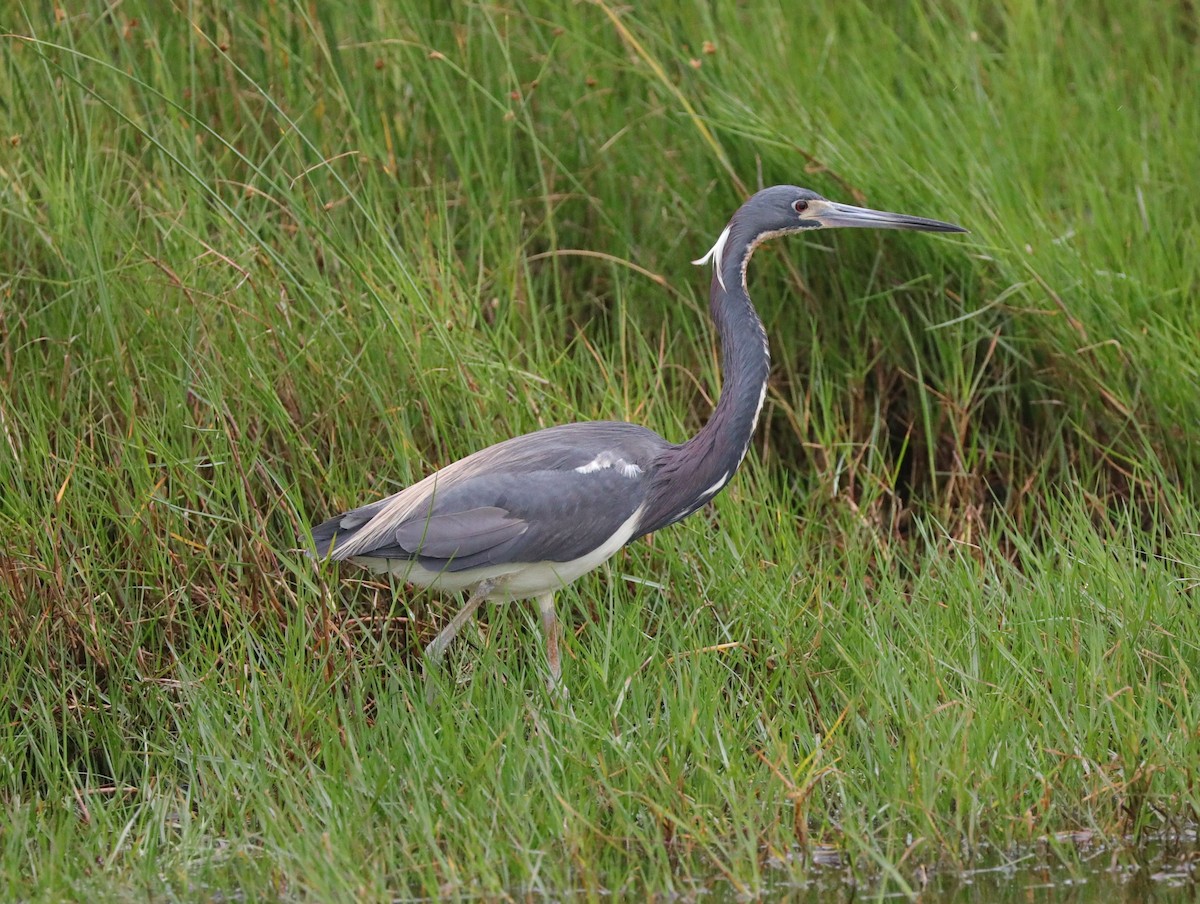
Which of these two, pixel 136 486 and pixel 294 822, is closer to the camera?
pixel 294 822

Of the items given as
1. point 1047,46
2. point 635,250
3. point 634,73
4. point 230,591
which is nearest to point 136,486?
point 230,591

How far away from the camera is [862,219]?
484cm

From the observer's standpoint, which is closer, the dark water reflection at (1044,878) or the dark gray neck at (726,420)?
the dark water reflection at (1044,878)

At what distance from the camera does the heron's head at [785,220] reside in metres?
4.77

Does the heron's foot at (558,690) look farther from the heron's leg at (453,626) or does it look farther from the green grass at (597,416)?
the heron's leg at (453,626)

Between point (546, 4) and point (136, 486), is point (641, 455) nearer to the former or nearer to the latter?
point (136, 486)

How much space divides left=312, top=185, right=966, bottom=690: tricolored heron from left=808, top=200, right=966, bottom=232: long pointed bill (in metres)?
0.13

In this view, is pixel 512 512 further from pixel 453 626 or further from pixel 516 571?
pixel 453 626

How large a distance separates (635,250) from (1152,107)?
2246mm

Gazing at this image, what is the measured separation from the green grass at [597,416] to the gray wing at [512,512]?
26 cm

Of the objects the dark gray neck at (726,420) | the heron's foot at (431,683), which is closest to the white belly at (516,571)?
the dark gray neck at (726,420)

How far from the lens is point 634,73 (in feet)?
20.3

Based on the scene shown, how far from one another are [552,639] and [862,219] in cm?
161

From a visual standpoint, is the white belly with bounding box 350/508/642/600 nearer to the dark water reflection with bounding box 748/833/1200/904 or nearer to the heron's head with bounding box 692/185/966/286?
the heron's head with bounding box 692/185/966/286
